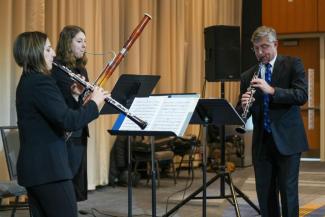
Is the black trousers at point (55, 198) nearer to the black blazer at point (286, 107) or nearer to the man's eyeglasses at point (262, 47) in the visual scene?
the black blazer at point (286, 107)

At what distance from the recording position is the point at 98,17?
22.3 feet

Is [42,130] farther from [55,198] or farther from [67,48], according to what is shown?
[67,48]

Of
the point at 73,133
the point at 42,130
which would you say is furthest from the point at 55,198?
the point at 73,133

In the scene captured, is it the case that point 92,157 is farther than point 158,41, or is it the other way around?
point 158,41

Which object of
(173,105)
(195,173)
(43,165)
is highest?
(173,105)

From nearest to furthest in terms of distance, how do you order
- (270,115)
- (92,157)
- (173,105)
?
(173,105) < (270,115) < (92,157)

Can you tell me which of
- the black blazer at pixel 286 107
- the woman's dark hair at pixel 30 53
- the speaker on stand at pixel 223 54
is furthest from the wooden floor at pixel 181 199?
the woman's dark hair at pixel 30 53

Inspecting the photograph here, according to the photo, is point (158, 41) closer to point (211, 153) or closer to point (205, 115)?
point (211, 153)

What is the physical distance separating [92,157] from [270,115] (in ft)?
11.4

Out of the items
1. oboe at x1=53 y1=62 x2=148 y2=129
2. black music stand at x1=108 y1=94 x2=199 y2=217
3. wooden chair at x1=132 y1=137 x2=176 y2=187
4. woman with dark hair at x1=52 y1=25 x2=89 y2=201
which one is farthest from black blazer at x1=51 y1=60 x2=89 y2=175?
wooden chair at x1=132 y1=137 x2=176 y2=187

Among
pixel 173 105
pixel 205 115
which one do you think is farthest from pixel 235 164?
pixel 173 105

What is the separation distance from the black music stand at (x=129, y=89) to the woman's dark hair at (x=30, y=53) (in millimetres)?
1293

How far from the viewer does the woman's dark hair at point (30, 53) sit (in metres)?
2.61

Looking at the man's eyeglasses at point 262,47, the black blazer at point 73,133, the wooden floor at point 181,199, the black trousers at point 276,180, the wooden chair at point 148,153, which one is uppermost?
the man's eyeglasses at point 262,47
